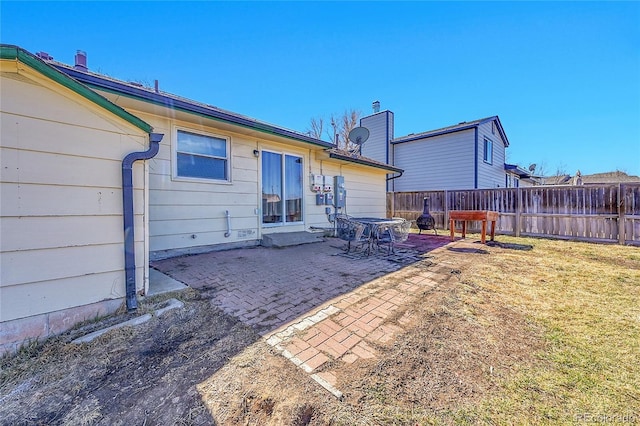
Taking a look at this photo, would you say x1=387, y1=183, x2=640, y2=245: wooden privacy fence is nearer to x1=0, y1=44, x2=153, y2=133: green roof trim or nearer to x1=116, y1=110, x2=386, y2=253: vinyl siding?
x1=116, y1=110, x2=386, y2=253: vinyl siding

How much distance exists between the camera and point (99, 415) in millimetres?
1386

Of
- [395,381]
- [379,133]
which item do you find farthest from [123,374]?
[379,133]

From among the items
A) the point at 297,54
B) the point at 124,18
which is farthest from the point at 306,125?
the point at 124,18

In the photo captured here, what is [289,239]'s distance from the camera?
614 centimetres

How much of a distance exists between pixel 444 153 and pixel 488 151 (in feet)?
8.63

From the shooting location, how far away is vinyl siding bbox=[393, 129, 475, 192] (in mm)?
12383

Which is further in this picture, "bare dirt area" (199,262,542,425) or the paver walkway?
the paver walkway

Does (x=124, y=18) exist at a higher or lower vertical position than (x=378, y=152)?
higher

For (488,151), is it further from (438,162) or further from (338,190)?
(338,190)

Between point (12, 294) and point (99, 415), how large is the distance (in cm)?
136

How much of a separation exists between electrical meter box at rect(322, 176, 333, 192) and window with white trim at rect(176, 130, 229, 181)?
10.4 feet

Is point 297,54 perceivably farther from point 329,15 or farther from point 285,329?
point 285,329

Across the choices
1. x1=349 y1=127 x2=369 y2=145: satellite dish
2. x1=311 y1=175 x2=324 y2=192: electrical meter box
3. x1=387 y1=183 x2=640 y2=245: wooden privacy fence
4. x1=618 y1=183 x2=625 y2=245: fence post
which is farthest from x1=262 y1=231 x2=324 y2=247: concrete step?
x1=618 y1=183 x2=625 y2=245: fence post

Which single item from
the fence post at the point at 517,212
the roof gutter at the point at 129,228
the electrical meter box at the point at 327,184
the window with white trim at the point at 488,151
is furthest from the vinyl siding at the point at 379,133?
the roof gutter at the point at 129,228
